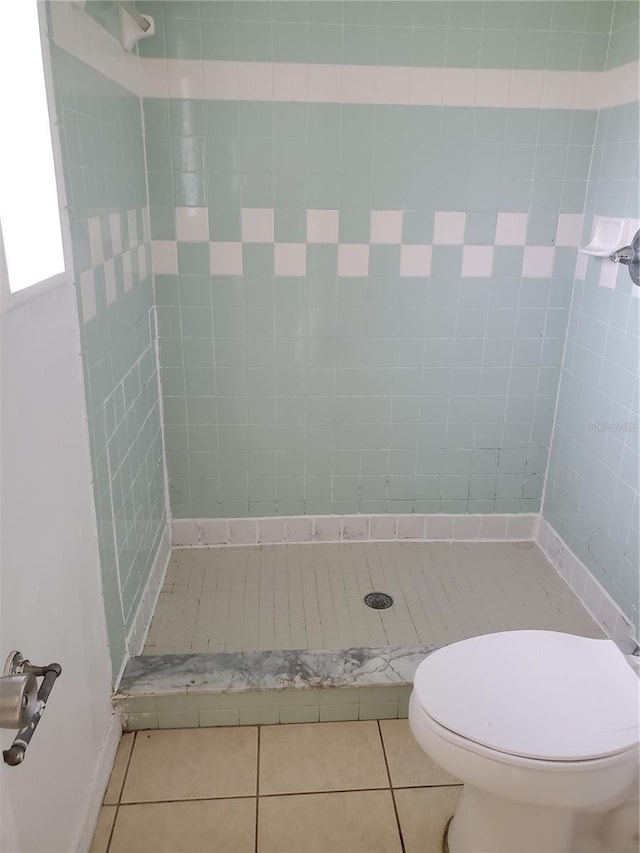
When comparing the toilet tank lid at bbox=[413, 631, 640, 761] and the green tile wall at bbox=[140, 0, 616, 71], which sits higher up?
the green tile wall at bbox=[140, 0, 616, 71]

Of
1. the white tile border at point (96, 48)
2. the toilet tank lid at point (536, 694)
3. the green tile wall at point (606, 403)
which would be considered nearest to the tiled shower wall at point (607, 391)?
the green tile wall at point (606, 403)

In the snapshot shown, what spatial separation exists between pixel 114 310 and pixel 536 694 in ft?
4.41

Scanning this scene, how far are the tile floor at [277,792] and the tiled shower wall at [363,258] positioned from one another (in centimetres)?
91

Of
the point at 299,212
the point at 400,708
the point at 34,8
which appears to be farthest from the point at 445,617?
the point at 34,8

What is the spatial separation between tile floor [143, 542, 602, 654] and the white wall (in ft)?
1.64

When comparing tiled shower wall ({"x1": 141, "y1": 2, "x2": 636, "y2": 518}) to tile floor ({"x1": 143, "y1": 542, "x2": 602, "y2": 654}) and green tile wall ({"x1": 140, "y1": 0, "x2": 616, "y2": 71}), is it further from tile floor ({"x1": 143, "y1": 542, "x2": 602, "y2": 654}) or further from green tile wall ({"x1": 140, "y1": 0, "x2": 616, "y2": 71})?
tile floor ({"x1": 143, "y1": 542, "x2": 602, "y2": 654})

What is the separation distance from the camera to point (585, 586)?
2.13 metres

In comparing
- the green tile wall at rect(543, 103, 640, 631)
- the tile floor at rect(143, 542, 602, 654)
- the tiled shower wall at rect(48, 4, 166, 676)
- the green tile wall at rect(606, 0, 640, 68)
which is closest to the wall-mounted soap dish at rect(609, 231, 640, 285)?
the green tile wall at rect(543, 103, 640, 631)

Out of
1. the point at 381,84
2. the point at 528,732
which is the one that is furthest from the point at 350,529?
the point at 381,84

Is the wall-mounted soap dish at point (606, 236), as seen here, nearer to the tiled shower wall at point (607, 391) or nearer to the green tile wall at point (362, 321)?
the tiled shower wall at point (607, 391)

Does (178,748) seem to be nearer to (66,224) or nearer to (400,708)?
(400,708)

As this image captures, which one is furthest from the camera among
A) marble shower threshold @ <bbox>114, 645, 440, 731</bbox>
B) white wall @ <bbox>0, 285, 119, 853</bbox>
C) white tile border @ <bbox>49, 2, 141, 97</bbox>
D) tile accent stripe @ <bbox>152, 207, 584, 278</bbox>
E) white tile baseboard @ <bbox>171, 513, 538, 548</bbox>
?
white tile baseboard @ <bbox>171, 513, 538, 548</bbox>

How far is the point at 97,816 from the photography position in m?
1.46

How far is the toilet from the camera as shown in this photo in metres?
1.13
